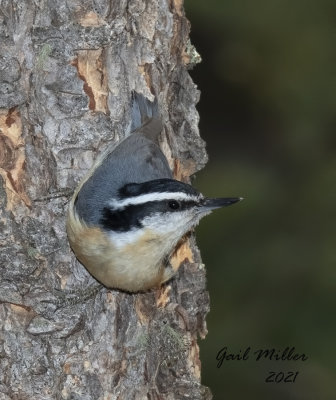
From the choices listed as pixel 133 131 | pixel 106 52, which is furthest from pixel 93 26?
pixel 133 131

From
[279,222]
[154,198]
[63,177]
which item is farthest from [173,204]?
[279,222]

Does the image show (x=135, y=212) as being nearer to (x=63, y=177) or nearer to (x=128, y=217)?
(x=128, y=217)

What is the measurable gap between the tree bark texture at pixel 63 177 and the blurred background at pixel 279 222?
67.5 inches

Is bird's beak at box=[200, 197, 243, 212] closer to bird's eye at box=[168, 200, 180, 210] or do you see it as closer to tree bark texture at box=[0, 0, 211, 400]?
bird's eye at box=[168, 200, 180, 210]

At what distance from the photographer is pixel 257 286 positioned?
5.55 m

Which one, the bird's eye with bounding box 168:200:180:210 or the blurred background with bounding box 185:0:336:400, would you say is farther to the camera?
the blurred background with bounding box 185:0:336:400

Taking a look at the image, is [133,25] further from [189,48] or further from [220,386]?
[220,386]

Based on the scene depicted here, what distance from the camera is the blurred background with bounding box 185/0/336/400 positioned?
541 centimetres

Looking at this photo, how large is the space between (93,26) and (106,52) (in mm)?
108

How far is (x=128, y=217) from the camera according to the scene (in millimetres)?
3590

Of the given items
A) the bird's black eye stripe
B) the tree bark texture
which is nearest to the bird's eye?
the bird's black eye stripe

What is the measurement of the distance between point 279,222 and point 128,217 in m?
2.26

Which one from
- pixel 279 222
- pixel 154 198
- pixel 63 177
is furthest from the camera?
pixel 279 222

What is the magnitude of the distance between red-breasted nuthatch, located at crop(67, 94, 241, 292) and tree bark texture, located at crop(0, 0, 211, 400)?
0.08 metres
